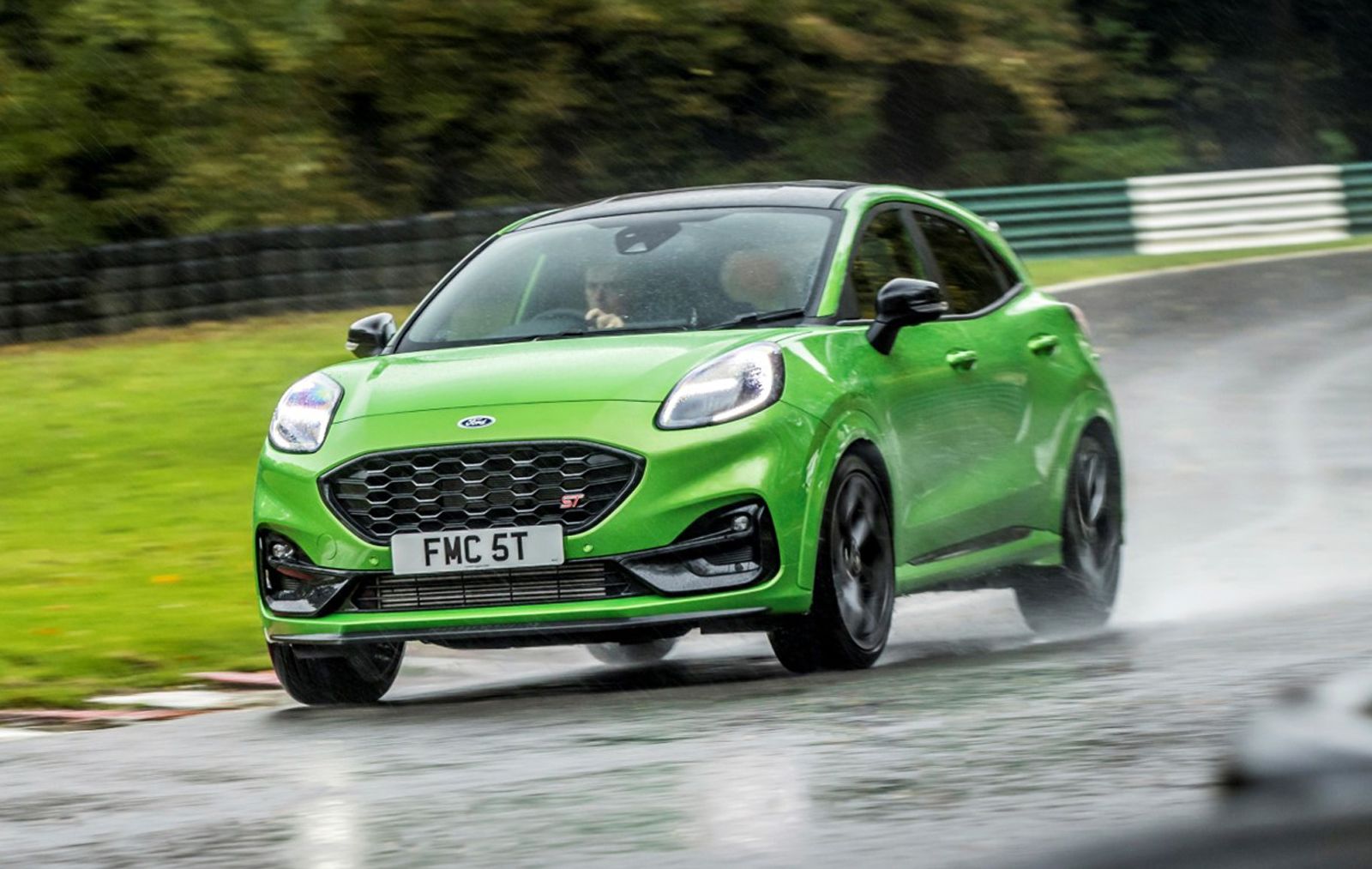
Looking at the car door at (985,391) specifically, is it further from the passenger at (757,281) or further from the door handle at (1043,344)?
the passenger at (757,281)

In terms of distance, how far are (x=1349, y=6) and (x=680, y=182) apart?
15.1m

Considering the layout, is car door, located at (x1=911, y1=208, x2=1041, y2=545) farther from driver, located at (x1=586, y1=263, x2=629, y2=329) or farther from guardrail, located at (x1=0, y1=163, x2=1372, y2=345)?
guardrail, located at (x1=0, y1=163, x2=1372, y2=345)

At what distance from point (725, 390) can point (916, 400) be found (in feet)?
3.42

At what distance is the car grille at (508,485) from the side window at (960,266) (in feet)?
6.96

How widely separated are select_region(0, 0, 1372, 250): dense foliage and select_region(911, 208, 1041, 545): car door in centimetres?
1894

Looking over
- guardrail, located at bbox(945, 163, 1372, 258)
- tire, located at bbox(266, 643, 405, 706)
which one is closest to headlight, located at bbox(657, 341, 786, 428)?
tire, located at bbox(266, 643, 405, 706)

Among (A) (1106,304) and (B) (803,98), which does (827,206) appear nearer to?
(A) (1106,304)

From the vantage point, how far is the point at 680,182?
33.9 metres

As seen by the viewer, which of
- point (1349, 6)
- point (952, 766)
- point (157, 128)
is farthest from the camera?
point (1349, 6)

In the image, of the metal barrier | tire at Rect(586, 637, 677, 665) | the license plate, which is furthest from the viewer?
the metal barrier

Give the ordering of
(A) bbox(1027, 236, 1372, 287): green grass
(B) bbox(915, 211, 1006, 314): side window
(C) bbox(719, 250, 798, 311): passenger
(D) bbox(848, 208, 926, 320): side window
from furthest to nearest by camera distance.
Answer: (A) bbox(1027, 236, 1372, 287): green grass
(B) bbox(915, 211, 1006, 314): side window
(D) bbox(848, 208, 926, 320): side window
(C) bbox(719, 250, 798, 311): passenger

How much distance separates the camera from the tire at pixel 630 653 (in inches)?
392

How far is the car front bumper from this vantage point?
293 inches

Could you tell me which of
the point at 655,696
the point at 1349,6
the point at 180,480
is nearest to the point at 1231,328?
the point at 180,480
